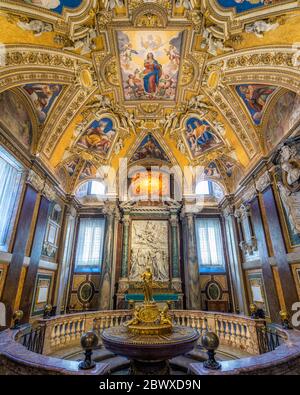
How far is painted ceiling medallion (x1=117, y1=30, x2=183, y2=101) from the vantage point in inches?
297

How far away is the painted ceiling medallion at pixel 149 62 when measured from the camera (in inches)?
→ 297

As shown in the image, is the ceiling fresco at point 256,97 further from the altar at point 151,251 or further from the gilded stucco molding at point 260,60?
the altar at point 151,251

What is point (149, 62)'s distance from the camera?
8.48 metres

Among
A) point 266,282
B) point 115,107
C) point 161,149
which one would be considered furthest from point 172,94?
point 266,282

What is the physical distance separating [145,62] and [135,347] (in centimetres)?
976

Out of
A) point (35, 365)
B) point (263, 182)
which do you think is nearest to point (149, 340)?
point (35, 365)

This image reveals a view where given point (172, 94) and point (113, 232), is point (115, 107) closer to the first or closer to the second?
point (172, 94)

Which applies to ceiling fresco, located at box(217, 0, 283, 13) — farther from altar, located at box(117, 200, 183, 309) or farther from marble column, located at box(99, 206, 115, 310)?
marble column, located at box(99, 206, 115, 310)

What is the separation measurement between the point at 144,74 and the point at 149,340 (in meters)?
9.75

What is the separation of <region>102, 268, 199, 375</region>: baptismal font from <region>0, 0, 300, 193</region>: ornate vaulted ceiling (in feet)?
25.6

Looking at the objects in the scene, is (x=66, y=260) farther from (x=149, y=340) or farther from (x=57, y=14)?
(x=57, y=14)

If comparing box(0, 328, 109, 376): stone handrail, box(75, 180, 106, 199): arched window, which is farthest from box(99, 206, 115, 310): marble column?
box(0, 328, 109, 376): stone handrail

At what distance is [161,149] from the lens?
44.7ft

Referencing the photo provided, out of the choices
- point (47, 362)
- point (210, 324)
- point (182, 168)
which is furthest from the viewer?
point (182, 168)
